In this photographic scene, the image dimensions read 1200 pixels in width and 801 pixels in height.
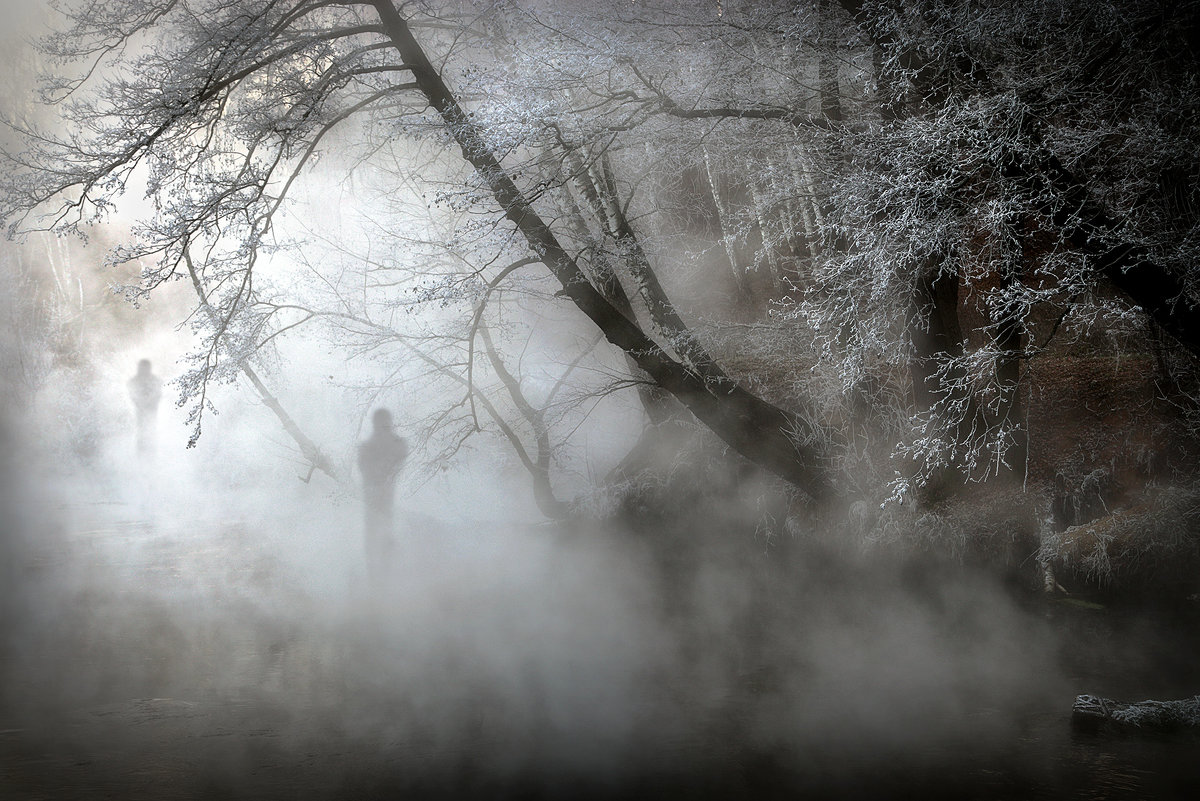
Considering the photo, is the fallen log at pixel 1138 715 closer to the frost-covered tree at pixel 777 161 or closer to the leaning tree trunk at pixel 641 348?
the frost-covered tree at pixel 777 161

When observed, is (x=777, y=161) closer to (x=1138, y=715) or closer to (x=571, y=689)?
(x=571, y=689)

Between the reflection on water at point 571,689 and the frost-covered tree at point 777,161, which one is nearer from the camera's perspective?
the reflection on water at point 571,689

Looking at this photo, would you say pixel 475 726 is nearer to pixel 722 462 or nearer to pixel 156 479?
pixel 722 462

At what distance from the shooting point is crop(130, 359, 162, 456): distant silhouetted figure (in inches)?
523

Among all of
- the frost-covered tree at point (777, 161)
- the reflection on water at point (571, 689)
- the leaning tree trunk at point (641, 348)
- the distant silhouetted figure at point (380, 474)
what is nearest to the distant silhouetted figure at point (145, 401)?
the distant silhouetted figure at point (380, 474)

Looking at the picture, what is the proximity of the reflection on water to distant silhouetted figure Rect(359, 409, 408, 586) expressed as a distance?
6.73ft

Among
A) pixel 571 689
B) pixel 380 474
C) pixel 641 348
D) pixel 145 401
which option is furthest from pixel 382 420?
pixel 571 689

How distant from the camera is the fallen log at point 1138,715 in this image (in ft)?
14.8

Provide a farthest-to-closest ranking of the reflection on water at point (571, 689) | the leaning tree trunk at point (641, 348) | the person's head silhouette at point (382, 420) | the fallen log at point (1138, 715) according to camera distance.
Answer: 1. the person's head silhouette at point (382, 420)
2. the leaning tree trunk at point (641, 348)
3. the fallen log at point (1138, 715)
4. the reflection on water at point (571, 689)

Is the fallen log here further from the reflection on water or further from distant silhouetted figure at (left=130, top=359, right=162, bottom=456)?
distant silhouetted figure at (left=130, top=359, right=162, bottom=456)

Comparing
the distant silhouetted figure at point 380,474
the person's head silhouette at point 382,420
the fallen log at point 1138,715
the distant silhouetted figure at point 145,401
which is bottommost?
the fallen log at point 1138,715

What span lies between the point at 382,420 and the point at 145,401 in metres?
5.26

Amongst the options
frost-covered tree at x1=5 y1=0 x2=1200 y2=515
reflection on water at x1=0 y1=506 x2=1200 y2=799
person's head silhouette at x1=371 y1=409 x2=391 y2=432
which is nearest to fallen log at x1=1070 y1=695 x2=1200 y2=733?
reflection on water at x1=0 y1=506 x2=1200 y2=799

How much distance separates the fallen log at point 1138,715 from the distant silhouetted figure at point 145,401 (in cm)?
1240
